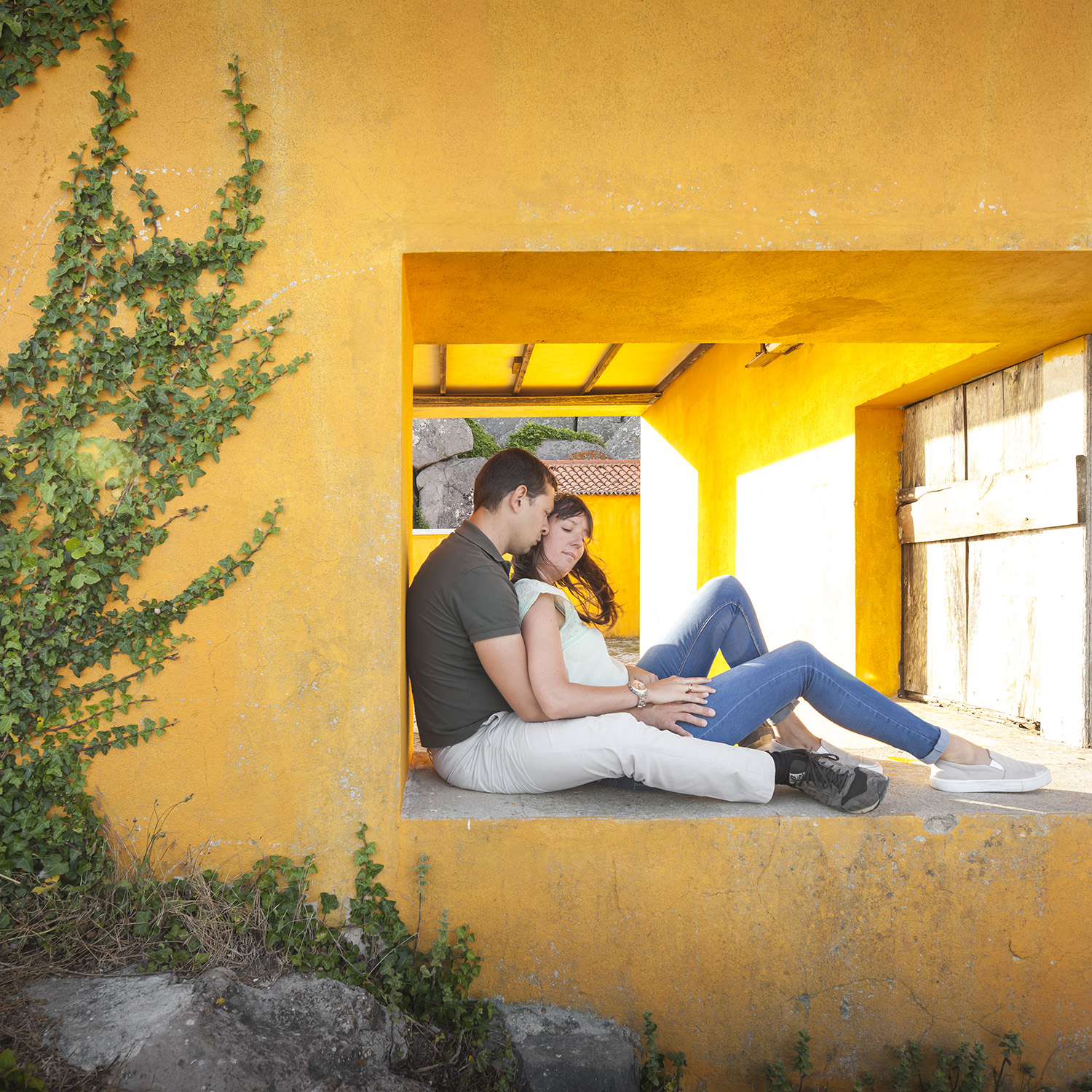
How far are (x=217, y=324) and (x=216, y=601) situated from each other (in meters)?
0.80

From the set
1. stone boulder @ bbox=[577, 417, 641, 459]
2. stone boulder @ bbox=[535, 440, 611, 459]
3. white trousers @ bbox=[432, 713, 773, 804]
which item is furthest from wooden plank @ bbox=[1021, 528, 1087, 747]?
stone boulder @ bbox=[577, 417, 641, 459]

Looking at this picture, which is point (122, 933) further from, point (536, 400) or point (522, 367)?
point (536, 400)

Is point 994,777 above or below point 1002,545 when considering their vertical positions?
below

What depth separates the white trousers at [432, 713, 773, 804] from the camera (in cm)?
225

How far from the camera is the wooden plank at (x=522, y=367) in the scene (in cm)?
492

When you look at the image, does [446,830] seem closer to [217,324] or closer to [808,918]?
[808,918]

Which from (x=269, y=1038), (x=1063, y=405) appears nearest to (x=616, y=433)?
(x=1063, y=405)

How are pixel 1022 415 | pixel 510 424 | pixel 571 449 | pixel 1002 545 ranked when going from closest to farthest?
pixel 1022 415, pixel 1002 545, pixel 571 449, pixel 510 424

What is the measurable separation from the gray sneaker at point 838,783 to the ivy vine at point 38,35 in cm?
301

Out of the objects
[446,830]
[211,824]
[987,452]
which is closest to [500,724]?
[446,830]

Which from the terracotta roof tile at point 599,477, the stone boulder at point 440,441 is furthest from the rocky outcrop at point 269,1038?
the stone boulder at point 440,441

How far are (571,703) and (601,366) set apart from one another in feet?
12.5

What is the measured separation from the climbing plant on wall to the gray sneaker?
70.1 inches

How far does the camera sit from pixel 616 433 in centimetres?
2228
